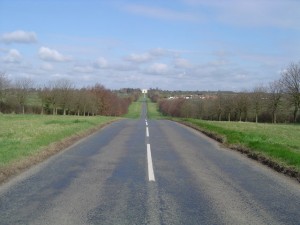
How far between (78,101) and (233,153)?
67.3 meters

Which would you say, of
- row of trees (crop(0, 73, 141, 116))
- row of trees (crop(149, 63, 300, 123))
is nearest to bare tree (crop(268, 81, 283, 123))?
row of trees (crop(149, 63, 300, 123))

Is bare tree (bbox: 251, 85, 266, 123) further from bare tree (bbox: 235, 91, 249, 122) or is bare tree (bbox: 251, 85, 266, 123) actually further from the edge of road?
the edge of road

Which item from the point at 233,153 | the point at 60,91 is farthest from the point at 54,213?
the point at 60,91

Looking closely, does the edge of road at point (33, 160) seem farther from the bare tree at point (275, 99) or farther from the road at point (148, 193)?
the bare tree at point (275, 99)

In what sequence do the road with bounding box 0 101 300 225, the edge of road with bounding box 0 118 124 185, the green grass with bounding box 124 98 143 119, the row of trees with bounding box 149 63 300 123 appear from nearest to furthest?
the road with bounding box 0 101 300 225 → the edge of road with bounding box 0 118 124 185 → the row of trees with bounding box 149 63 300 123 → the green grass with bounding box 124 98 143 119

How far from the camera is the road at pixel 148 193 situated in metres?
6.26

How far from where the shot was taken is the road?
6258 millimetres

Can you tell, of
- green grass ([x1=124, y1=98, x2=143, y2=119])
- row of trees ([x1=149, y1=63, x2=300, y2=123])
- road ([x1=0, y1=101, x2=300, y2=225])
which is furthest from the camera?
green grass ([x1=124, y1=98, x2=143, y2=119])

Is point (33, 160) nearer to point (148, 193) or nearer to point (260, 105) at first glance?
point (148, 193)

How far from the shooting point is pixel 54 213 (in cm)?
639

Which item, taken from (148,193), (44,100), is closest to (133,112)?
(44,100)

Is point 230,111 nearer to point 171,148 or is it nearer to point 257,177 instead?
point 171,148

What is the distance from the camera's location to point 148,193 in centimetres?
786

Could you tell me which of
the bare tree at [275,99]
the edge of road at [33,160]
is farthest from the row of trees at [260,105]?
the edge of road at [33,160]
